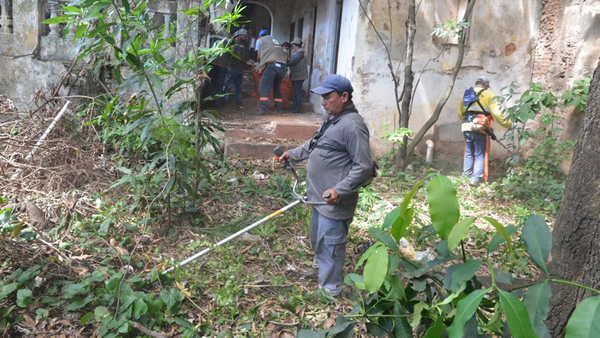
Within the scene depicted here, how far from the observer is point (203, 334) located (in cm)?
332

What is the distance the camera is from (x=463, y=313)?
1.33 metres

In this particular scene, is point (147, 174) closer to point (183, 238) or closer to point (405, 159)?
point (183, 238)

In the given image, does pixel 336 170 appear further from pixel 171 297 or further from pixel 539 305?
pixel 539 305

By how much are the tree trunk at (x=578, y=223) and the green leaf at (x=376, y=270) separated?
1196 mm

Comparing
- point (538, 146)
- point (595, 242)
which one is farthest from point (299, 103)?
point (595, 242)

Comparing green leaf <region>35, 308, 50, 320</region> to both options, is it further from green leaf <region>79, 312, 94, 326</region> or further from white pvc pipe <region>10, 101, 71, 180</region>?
white pvc pipe <region>10, 101, 71, 180</region>

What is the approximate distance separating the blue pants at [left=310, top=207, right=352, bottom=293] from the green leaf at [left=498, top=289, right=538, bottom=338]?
8.20ft

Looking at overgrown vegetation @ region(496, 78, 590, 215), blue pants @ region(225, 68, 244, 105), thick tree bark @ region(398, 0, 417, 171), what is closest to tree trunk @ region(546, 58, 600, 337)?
overgrown vegetation @ region(496, 78, 590, 215)

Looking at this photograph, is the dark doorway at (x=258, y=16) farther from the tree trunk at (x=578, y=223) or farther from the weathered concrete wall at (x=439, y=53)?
the tree trunk at (x=578, y=223)

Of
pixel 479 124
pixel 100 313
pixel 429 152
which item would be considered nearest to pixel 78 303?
pixel 100 313

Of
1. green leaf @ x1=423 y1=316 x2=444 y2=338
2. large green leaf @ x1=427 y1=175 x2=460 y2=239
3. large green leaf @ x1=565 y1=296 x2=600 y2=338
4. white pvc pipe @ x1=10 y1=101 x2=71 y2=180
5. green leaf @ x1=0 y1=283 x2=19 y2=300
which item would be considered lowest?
green leaf @ x1=0 y1=283 x2=19 y2=300

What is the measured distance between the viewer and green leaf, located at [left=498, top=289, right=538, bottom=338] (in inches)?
48.4

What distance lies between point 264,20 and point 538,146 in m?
13.8

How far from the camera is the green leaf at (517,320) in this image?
4.03ft
